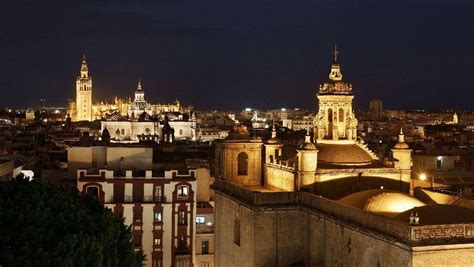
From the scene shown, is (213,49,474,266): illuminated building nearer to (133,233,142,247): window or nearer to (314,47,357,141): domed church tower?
(314,47,357,141): domed church tower

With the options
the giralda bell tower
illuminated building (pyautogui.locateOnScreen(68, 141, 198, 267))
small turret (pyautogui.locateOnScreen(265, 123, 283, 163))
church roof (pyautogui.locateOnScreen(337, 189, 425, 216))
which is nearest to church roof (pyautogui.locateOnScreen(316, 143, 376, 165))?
small turret (pyautogui.locateOnScreen(265, 123, 283, 163))

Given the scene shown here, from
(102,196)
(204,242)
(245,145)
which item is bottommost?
(204,242)

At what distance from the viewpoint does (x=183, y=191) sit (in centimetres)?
3772

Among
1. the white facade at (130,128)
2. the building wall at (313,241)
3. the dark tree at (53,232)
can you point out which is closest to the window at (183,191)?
the building wall at (313,241)

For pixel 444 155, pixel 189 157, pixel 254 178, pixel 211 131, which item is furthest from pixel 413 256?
pixel 211 131

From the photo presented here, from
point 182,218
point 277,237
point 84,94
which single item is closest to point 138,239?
point 182,218

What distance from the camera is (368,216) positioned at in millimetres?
22984

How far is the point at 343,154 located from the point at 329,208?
5.53 meters

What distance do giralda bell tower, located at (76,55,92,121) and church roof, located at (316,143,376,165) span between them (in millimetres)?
159563

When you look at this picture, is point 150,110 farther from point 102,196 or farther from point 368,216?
point 368,216

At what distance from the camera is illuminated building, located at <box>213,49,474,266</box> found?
68.1ft

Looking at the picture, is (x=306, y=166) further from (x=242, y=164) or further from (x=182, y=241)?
(x=182, y=241)

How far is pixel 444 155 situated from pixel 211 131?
9404 cm

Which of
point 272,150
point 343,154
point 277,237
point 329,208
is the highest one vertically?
point 272,150
